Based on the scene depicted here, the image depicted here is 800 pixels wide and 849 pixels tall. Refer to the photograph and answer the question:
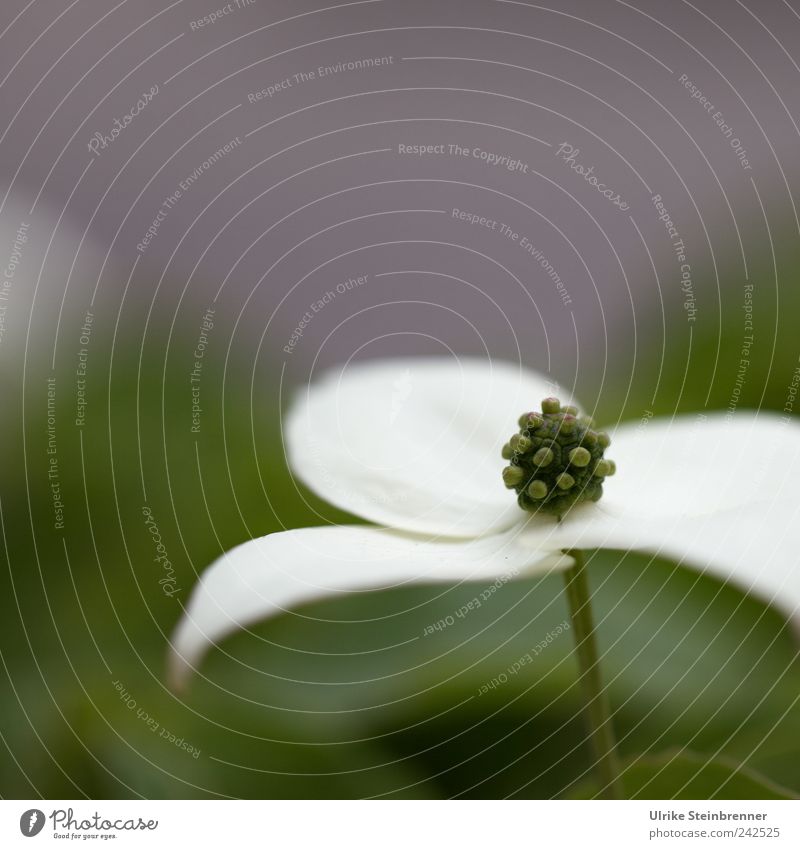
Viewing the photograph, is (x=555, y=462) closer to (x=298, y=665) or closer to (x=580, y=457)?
(x=580, y=457)

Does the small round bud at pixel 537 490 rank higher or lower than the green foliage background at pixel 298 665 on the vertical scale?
higher

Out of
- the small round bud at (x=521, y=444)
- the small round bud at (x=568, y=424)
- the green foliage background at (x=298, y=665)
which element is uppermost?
the small round bud at (x=568, y=424)

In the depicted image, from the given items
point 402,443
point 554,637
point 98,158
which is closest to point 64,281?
point 98,158

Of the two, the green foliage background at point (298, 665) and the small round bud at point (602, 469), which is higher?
the small round bud at point (602, 469)

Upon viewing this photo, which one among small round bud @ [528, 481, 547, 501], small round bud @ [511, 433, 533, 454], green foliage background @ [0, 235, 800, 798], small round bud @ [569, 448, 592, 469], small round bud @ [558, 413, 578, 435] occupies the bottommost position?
green foliage background @ [0, 235, 800, 798]
